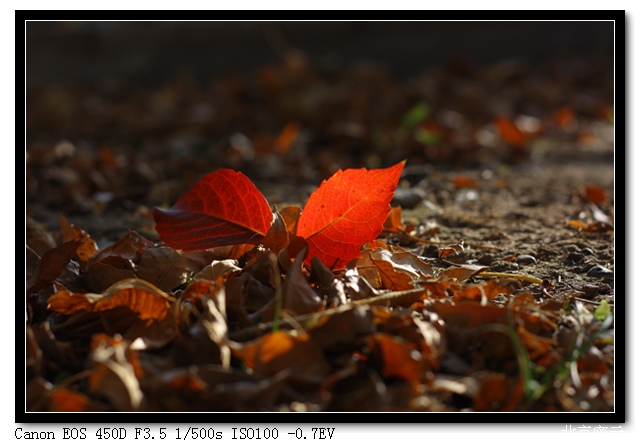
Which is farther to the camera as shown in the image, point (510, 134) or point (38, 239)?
point (510, 134)

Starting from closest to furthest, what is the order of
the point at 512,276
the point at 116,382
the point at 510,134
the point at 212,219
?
the point at 116,382, the point at 212,219, the point at 512,276, the point at 510,134

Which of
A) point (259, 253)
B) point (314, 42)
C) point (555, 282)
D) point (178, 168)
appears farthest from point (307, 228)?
point (314, 42)

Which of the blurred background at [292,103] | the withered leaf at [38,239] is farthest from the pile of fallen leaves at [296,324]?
the blurred background at [292,103]

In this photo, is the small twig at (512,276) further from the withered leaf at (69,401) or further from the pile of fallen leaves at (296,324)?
the withered leaf at (69,401)

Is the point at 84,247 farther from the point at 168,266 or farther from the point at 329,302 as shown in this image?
the point at 329,302

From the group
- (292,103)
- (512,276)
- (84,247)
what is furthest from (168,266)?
(292,103)

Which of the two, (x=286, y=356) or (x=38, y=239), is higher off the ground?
(x=38, y=239)
